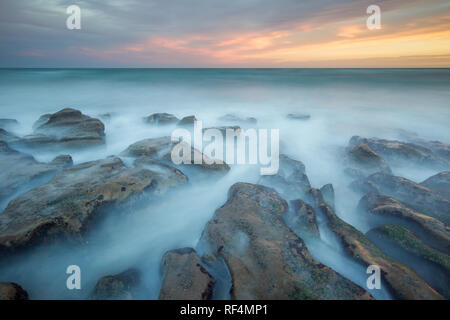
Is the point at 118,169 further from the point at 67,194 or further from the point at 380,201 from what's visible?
the point at 380,201

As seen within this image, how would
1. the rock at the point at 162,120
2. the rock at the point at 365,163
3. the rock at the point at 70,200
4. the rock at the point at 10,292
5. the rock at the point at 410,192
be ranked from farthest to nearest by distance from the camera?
the rock at the point at 162,120 → the rock at the point at 365,163 → the rock at the point at 410,192 → the rock at the point at 70,200 → the rock at the point at 10,292

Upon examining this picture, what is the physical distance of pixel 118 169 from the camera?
5035 mm

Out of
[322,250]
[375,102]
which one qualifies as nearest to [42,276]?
[322,250]

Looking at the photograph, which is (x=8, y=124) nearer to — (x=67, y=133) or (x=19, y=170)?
(x=67, y=133)

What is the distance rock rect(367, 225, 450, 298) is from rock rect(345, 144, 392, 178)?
119 inches

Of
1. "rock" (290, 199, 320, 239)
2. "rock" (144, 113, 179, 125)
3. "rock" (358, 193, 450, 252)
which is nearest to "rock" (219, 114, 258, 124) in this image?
"rock" (144, 113, 179, 125)

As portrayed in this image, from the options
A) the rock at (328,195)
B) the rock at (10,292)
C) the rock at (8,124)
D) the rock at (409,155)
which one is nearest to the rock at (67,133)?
the rock at (8,124)

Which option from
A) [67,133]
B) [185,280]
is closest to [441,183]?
[185,280]

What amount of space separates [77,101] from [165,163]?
61.2 ft

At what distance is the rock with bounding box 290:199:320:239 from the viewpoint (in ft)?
12.6

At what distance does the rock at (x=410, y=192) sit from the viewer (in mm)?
4449

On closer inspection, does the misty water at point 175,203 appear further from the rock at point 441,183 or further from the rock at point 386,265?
the rock at point 441,183

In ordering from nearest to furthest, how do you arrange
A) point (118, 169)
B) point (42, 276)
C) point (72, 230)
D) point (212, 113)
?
1. point (42, 276)
2. point (72, 230)
3. point (118, 169)
4. point (212, 113)

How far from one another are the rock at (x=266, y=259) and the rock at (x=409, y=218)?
6.62ft
